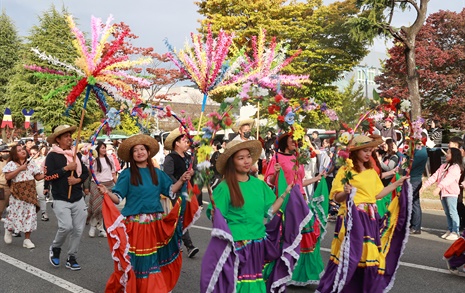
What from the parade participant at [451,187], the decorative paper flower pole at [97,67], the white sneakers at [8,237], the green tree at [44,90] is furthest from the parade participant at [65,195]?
the green tree at [44,90]

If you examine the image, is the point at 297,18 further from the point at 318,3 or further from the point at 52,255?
the point at 52,255

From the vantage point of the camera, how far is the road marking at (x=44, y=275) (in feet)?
20.1

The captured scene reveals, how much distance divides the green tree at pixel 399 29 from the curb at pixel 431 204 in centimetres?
522

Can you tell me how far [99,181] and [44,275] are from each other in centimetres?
314

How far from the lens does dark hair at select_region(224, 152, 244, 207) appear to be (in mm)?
4418

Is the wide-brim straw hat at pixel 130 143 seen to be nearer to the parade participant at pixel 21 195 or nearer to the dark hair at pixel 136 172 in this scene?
the dark hair at pixel 136 172

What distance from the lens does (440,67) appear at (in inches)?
1107

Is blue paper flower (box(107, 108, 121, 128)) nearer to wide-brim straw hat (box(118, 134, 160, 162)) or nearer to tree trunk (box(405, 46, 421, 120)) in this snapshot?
wide-brim straw hat (box(118, 134, 160, 162))

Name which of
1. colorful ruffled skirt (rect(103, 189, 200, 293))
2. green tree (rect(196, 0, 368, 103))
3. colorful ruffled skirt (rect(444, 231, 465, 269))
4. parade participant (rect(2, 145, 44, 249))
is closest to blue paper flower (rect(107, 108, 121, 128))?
colorful ruffled skirt (rect(103, 189, 200, 293))

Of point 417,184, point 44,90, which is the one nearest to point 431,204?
point 417,184

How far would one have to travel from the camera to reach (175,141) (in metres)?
7.26

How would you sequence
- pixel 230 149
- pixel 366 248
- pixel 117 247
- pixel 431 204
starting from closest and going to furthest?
pixel 230 149 → pixel 117 247 → pixel 366 248 → pixel 431 204

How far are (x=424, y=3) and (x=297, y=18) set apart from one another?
9.14 metres

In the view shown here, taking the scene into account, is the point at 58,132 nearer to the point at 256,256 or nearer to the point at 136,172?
the point at 136,172
